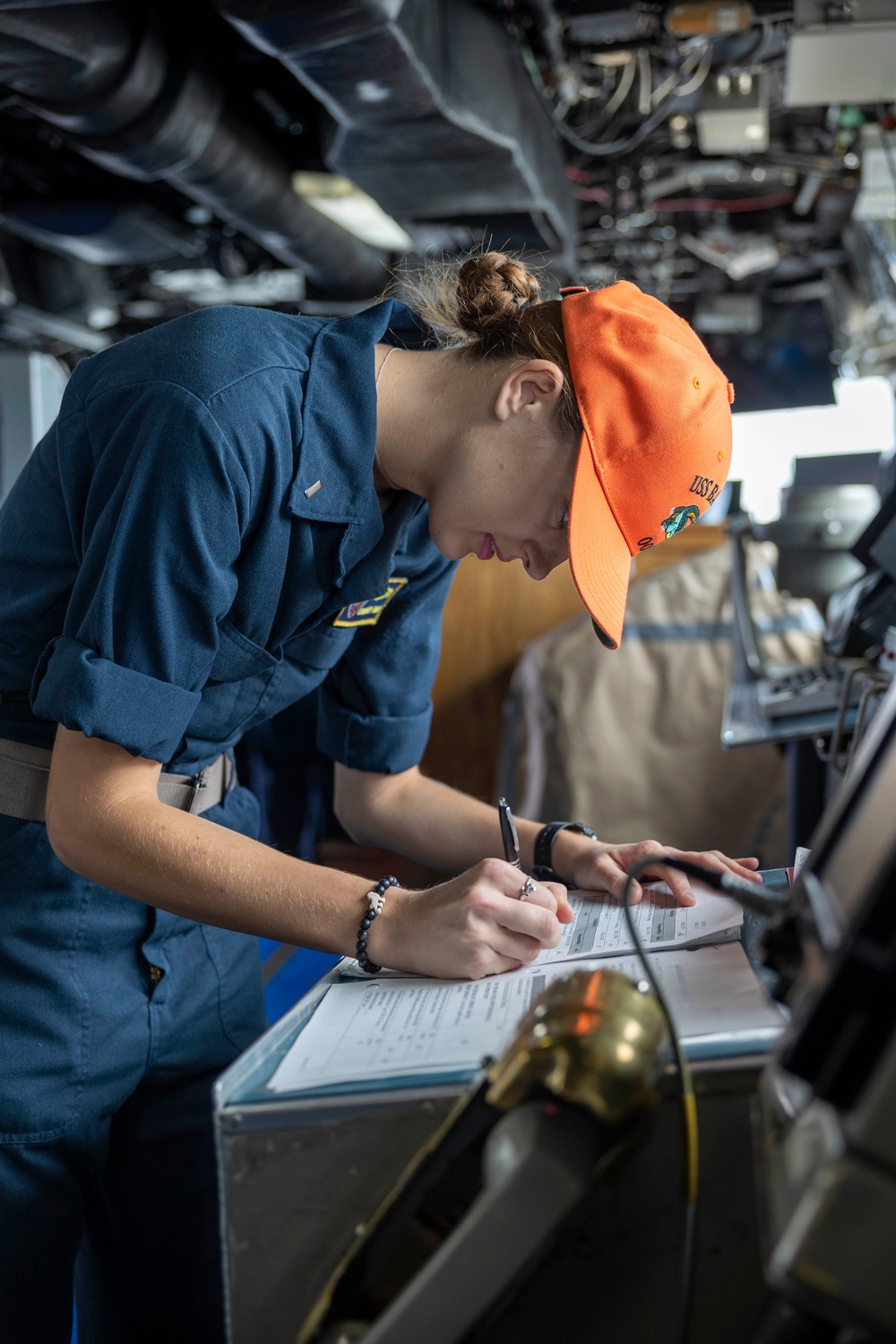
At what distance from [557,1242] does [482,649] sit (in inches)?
108

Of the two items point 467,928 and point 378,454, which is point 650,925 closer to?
point 467,928

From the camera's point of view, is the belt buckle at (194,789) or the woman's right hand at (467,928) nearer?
the woman's right hand at (467,928)

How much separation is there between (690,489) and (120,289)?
5.66m

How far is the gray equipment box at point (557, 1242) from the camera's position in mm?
511

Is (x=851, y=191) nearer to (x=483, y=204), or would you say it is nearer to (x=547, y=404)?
(x=483, y=204)

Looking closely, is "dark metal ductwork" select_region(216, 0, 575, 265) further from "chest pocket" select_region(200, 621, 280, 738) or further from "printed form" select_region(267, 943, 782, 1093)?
"printed form" select_region(267, 943, 782, 1093)

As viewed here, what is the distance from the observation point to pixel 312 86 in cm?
244

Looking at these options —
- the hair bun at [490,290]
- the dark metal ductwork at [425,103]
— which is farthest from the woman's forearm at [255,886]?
the dark metal ductwork at [425,103]

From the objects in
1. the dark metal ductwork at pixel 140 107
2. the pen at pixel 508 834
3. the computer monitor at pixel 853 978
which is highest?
the dark metal ductwork at pixel 140 107

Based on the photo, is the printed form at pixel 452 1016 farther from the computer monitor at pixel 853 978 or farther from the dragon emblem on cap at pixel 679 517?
the dragon emblem on cap at pixel 679 517

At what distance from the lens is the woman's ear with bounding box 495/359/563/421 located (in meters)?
0.88

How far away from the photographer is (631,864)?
914mm

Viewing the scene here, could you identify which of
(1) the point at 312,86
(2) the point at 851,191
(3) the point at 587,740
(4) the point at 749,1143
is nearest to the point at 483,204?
(1) the point at 312,86

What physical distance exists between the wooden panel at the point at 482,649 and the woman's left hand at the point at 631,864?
221 centimetres
